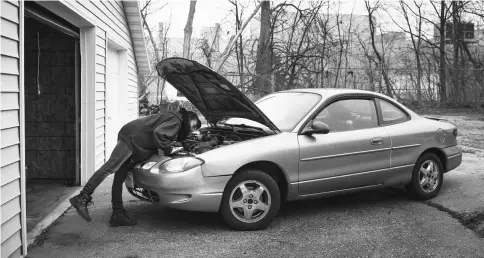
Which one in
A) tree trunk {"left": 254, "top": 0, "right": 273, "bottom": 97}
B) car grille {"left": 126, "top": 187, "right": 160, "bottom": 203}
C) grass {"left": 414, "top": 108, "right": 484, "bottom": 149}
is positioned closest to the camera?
car grille {"left": 126, "top": 187, "right": 160, "bottom": 203}

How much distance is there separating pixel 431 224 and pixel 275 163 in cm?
188

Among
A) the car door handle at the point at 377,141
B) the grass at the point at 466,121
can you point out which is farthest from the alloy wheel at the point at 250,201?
the grass at the point at 466,121

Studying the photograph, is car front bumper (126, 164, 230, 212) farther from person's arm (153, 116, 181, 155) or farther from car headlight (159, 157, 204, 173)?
person's arm (153, 116, 181, 155)

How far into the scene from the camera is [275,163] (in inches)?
208

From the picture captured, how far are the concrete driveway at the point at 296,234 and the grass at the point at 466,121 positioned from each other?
19.2 ft

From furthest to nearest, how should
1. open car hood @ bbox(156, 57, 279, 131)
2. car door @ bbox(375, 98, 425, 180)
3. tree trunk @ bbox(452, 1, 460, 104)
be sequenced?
1. tree trunk @ bbox(452, 1, 460, 104)
2. car door @ bbox(375, 98, 425, 180)
3. open car hood @ bbox(156, 57, 279, 131)

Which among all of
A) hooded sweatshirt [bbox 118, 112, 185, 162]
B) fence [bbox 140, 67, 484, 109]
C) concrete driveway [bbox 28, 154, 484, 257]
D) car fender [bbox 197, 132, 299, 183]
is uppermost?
fence [bbox 140, 67, 484, 109]

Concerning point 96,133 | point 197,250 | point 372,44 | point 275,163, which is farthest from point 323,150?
point 372,44

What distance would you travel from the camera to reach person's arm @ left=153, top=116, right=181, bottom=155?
5.16m

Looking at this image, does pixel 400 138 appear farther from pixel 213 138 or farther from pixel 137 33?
pixel 137 33

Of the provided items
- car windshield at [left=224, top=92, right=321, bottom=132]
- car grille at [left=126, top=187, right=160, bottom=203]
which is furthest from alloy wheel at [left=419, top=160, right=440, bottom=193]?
car grille at [left=126, top=187, right=160, bottom=203]

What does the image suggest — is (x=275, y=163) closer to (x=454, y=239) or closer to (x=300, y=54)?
(x=454, y=239)

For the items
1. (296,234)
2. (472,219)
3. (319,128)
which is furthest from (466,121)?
(296,234)

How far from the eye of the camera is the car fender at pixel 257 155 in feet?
16.3
